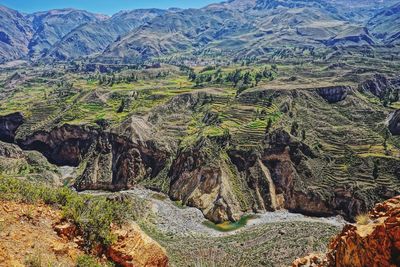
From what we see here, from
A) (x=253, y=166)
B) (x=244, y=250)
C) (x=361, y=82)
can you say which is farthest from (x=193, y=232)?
(x=361, y=82)

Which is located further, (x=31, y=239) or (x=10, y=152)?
(x=10, y=152)

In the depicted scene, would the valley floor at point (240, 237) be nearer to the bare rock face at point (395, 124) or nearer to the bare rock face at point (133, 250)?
the bare rock face at point (133, 250)

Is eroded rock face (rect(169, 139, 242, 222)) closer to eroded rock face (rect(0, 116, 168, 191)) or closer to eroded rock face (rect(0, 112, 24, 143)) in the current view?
eroded rock face (rect(0, 116, 168, 191))

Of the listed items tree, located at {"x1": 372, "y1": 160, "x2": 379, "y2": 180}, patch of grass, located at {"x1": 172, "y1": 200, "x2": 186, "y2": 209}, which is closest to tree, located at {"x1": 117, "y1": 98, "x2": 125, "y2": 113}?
patch of grass, located at {"x1": 172, "y1": 200, "x2": 186, "y2": 209}

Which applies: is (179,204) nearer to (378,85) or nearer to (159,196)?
(159,196)

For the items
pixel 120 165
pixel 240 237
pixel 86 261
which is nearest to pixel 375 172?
pixel 240 237

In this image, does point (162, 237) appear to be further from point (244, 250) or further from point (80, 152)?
point (80, 152)

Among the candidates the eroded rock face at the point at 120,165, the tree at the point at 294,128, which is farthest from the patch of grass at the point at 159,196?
the tree at the point at 294,128
